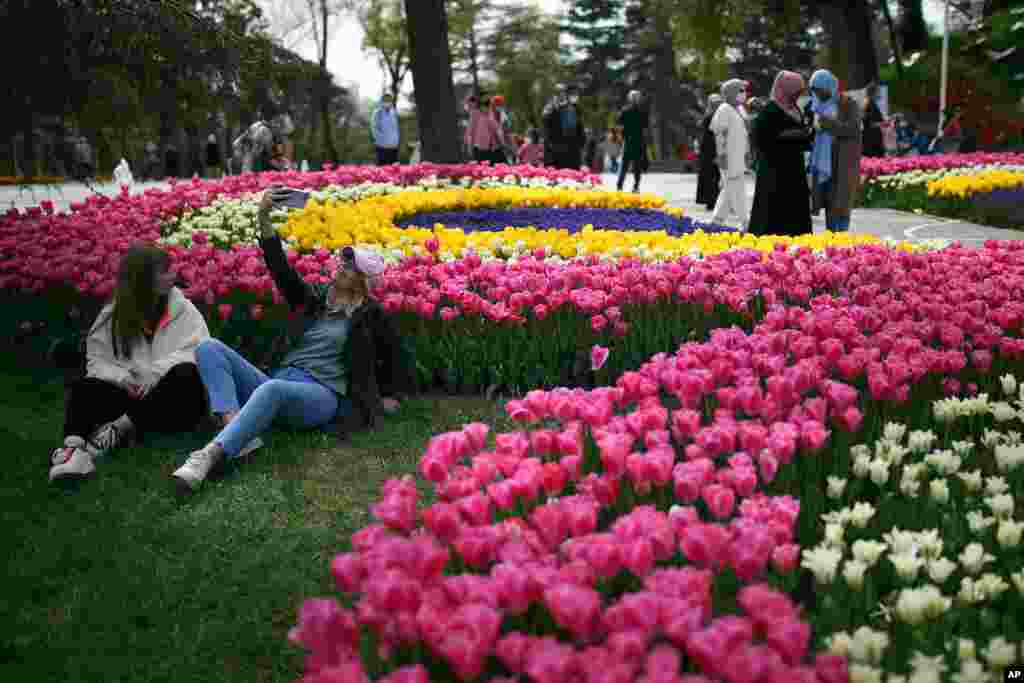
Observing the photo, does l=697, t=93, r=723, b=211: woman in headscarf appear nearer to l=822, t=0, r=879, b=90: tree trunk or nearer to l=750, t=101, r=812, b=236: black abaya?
l=750, t=101, r=812, b=236: black abaya

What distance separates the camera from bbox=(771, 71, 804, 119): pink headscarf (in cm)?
916

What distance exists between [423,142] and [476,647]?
1445cm

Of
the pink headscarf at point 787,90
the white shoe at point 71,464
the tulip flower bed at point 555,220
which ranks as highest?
the pink headscarf at point 787,90

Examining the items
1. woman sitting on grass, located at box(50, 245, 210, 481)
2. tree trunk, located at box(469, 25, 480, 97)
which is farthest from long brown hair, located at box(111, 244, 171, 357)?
tree trunk, located at box(469, 25, 480, 97)

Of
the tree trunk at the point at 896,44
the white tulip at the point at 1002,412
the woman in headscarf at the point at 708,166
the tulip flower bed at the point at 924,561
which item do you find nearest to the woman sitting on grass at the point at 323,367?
the tulip flower bed at the point at 924,561

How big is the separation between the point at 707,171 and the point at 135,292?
1238cm

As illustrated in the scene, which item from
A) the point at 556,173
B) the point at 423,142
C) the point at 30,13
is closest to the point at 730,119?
the point at 556,173

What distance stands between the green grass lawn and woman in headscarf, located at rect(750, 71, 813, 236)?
5147 mm

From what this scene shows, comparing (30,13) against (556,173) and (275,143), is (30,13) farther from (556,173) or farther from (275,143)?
(275,143)

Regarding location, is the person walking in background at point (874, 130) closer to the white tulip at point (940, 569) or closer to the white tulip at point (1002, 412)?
the white tulip at point (1002, 412)

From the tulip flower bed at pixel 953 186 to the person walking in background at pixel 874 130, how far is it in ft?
7.33

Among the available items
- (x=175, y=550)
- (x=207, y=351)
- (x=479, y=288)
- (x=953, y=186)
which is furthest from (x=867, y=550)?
(x=953, y=186)

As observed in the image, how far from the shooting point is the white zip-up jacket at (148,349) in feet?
16.1

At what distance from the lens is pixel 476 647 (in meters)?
1.93
